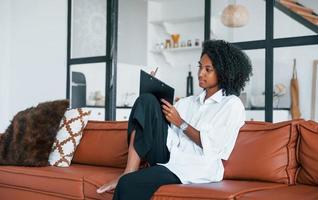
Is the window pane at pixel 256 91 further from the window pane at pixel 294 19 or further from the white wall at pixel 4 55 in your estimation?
the white wall at pixel 4 55

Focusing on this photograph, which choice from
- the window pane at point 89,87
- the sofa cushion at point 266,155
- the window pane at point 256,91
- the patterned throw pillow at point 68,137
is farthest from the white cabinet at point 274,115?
the sofa cushion at point 266,155

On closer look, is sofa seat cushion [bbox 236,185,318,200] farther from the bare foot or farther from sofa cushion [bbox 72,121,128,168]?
sofa cushion [bbox 72,121,128,168]

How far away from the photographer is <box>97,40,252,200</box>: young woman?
6.89 ft

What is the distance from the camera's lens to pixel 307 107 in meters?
4.82

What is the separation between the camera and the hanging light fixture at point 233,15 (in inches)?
176

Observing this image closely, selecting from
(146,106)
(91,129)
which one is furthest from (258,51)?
(146,106)

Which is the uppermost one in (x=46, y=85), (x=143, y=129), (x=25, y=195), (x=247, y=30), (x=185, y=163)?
(x=247, y=30)

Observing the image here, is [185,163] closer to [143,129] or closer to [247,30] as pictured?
[143,129]

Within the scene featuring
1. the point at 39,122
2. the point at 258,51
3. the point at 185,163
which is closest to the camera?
the point at 185,163

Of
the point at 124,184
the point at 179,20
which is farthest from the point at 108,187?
the point at 179,20

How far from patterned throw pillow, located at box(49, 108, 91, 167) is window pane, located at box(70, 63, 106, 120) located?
6.69 feet

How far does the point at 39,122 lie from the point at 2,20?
9.74 ft

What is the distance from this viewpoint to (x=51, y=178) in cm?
255

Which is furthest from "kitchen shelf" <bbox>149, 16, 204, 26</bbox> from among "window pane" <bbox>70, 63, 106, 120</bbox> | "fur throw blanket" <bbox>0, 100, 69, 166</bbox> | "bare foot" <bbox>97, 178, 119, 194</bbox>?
"bare foot" <bbox>97, 178, 119, 194</bbox>
